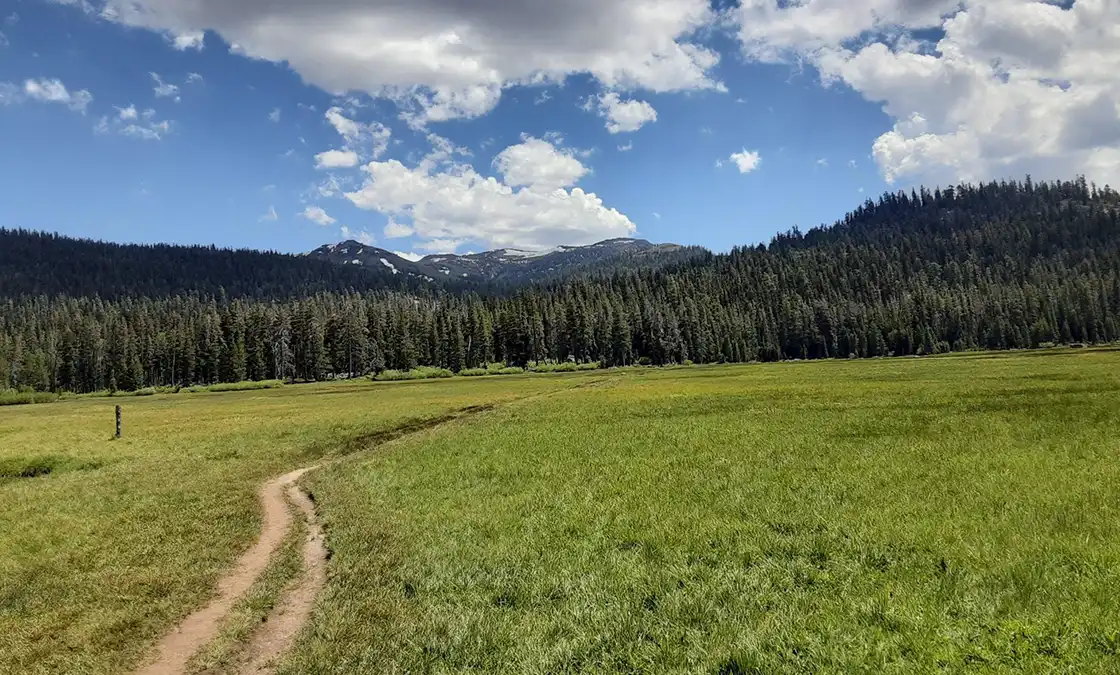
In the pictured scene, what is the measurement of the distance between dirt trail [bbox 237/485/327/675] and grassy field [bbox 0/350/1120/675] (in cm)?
42

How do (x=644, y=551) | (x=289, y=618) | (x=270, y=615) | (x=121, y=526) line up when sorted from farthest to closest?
(x=121, y=526) → (x=644, y=551) → (x=270, y=615) → (x=289, y=618)

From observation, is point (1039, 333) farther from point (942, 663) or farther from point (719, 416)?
point (942, 663)

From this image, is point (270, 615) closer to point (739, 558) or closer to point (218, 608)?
point (218, 608)

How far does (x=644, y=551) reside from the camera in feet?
46.5

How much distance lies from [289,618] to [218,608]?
196 cm

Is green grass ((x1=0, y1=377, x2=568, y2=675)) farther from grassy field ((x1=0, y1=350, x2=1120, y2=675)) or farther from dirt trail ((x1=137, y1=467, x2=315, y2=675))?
dirt trail ((x1=137, y1=467, x2=315, y2=675))

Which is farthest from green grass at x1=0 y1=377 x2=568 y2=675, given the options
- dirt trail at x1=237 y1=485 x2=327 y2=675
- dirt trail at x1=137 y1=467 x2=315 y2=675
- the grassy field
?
dirt trail at x1=237 y1=485 x2=327 y2=675

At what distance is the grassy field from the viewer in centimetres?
962

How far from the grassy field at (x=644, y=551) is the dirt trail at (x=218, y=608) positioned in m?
0.43

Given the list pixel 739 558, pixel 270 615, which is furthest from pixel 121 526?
pixel 739 558

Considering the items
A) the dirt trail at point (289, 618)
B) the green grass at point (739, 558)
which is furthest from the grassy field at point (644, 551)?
the dirt trail at point (289, 618)

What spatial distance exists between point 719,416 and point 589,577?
1119 inches

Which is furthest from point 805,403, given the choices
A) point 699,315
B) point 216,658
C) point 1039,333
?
point 1039,333

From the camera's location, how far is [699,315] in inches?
7869
